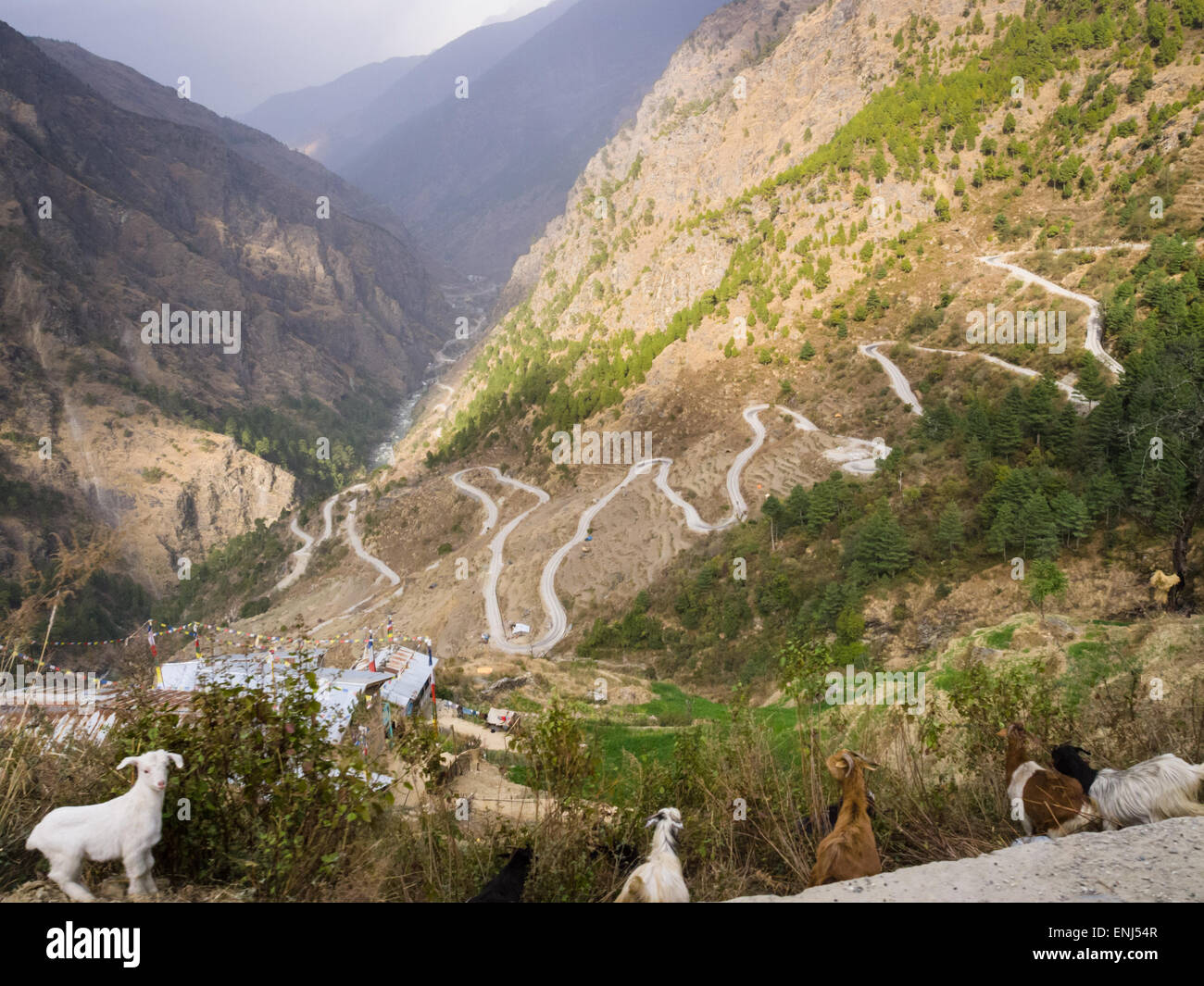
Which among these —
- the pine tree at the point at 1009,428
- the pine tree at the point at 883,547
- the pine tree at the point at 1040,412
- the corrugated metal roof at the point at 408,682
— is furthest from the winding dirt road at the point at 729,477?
the corrugated metal roof at the point at 408,682

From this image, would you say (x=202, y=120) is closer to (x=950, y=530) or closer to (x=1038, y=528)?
(x=950, y=530)

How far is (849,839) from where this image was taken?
4.03 m

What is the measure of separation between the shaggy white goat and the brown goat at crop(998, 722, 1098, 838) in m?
0.11

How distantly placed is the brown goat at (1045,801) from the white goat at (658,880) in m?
2.33

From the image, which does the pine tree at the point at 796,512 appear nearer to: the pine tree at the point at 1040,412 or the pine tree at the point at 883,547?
the pine tree at the point at 883,547

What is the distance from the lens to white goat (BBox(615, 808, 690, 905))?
147 inches

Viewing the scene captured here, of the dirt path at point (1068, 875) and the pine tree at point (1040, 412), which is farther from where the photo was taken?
the pine tree at point (1040, 412)

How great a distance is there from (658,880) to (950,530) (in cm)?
2156

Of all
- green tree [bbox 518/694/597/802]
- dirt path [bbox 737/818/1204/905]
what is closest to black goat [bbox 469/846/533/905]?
green tree [bbox 518/694/597/802]

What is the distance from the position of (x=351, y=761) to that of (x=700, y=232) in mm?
73894

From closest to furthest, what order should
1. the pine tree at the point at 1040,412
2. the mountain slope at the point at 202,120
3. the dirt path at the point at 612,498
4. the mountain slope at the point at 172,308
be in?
the pine tree at the point at 1040,412 → the dirt path at the point at 612,498 → the mountain slope at the point at 172,308 → the mountain slope at the point at 202,120

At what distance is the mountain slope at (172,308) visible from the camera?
7806 centimetres

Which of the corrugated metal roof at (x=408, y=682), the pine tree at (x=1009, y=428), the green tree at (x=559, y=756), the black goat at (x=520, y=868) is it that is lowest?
the corrugated metal roof at (x=408, y=682)

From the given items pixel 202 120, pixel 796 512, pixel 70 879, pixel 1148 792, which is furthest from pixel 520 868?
pixel 202 120
